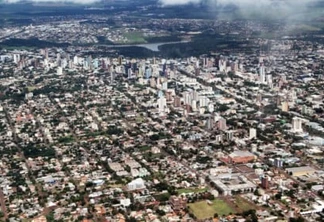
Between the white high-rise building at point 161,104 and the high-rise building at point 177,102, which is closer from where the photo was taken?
the white high-rise building at point 161,104

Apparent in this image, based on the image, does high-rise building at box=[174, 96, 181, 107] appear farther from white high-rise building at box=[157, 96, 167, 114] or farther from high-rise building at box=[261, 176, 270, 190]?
high-rise building at box=[261, 176, 270, 190]

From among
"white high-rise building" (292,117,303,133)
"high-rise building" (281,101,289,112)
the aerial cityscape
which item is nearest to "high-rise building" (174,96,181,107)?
the aerial cityscape

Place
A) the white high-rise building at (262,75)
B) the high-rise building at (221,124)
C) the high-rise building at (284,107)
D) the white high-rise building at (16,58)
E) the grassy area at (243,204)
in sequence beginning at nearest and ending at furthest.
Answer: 1. the grassy area at (243,204)
2. the high-rise building at (221,124)
3. the high-rise building at (284,107)
4. the white high-rise building at (262,75)
5. the white high-rise building at (16,58)

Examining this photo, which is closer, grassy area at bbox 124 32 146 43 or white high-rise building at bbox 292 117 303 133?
white high-rise building at bbox 292 117 303 133

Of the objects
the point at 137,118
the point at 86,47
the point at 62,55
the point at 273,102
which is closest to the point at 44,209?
the point at 137,118

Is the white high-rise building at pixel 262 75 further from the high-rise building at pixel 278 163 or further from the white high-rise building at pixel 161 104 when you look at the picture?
the high-rise building at pixel 278 163

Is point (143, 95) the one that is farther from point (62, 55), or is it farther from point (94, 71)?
point (62, 55)

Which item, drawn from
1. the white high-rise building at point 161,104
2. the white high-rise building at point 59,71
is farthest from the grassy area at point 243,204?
the white high-rise building at point 59,71
